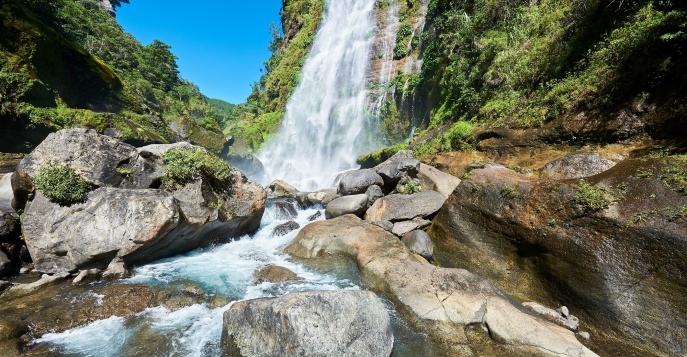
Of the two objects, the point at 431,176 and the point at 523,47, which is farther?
the point at 523,47

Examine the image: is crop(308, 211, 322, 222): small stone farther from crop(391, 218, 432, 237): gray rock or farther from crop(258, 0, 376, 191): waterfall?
crop(258, 0, 376, 191): waterfall

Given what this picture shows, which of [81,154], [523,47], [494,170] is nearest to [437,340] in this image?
[494,170]

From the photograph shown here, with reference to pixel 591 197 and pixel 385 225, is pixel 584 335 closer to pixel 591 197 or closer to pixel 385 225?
pixel 591 197

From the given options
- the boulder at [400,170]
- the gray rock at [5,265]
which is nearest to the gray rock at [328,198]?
the boulder at [400,170]

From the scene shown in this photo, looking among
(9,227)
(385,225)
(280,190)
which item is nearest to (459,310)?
(385,225)

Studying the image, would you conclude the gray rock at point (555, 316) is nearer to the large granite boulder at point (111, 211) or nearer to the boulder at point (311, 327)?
the boulder at point (311, 327)

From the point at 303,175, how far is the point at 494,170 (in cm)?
2468

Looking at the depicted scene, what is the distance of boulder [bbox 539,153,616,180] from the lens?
336 inches

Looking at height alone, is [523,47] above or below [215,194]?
above

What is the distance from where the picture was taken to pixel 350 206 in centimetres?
1276

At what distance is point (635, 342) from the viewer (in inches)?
214

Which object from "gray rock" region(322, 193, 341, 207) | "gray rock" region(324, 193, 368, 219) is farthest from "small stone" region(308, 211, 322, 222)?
"gray rock" region(324, 193, 368, 219)

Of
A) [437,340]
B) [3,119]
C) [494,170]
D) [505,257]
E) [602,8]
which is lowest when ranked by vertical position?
[437,340]

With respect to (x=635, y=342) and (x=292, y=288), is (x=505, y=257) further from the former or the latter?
(x=292, y=288)
